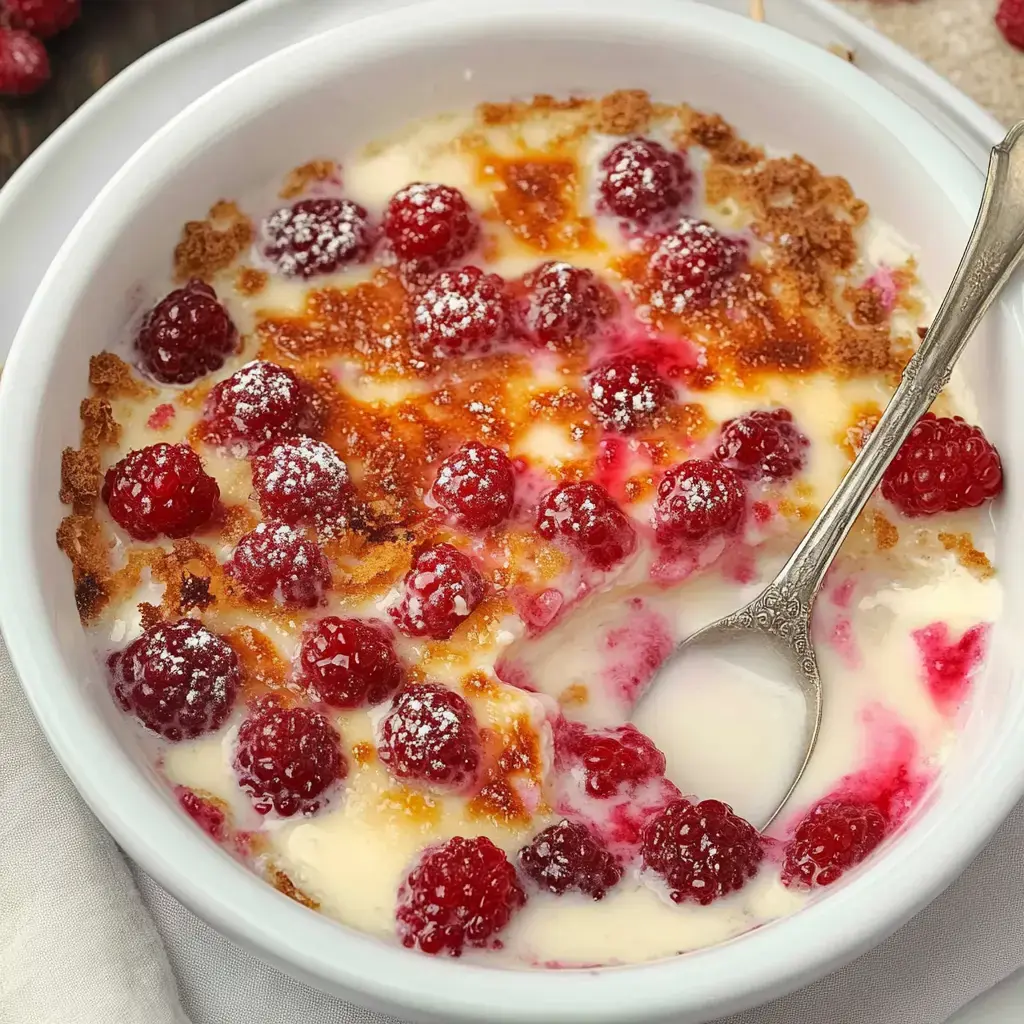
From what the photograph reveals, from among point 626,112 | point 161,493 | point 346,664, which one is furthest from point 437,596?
point 626,112

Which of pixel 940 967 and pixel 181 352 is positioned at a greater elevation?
pixel 181 352

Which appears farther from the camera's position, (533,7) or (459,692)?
(533,7)

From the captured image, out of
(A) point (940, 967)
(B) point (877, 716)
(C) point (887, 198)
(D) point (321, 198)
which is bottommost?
(A) point (940, 967)

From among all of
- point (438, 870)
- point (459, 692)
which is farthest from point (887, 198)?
point (438, 870)

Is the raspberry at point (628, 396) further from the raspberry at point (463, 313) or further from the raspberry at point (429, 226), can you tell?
the raspberry at point (429, 226)

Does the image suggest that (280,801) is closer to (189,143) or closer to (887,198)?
(189,143)

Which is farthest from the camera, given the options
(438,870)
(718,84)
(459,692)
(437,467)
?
(718,84)

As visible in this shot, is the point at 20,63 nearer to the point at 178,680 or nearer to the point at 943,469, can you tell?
the point at 178,680
